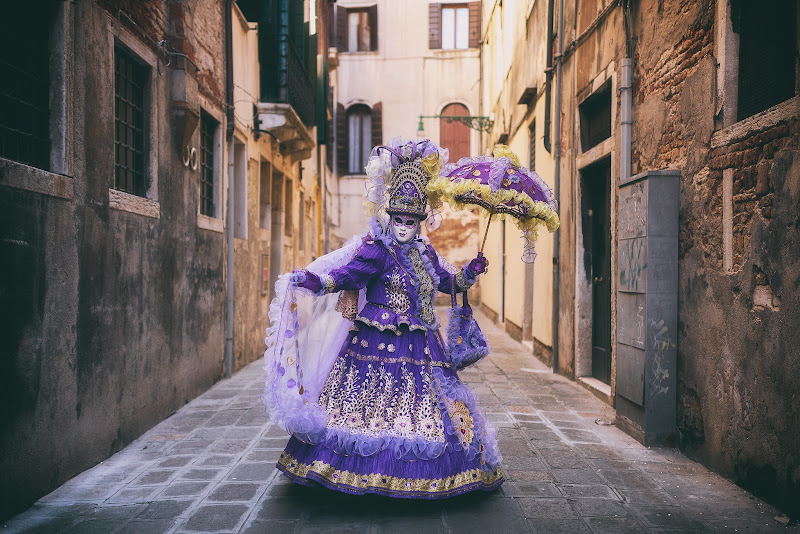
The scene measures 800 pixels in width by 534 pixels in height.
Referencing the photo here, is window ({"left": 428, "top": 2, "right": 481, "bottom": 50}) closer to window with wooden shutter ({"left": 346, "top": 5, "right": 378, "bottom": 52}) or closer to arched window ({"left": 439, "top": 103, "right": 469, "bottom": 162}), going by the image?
window with wooden shutter ({"left": 346, "top": 5, "right": 378, "bottom": 52})

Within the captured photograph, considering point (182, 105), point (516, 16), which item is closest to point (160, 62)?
point (182, 105)

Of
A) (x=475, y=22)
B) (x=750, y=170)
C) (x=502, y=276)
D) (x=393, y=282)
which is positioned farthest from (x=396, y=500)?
(x=475, y=22)

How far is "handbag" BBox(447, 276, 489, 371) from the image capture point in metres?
4.05

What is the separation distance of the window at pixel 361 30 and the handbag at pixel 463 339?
61.2 ft

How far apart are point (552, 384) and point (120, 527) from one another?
5549 millimetres

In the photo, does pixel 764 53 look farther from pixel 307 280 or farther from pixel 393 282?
pixel 307 280

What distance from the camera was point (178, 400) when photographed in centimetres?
643

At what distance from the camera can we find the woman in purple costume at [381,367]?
11.9 feet

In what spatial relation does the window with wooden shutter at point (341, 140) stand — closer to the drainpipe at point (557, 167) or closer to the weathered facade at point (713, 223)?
the drainpipe at point (557, 167)

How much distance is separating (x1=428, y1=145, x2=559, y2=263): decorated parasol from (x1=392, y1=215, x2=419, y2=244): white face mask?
0.22 metres

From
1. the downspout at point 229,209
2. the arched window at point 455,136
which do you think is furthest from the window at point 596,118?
the arched window at point 455,136

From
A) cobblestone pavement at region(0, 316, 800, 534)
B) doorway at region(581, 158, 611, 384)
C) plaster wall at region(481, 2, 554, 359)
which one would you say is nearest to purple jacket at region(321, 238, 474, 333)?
cobblestone pavement at region(0, 316, 800, 534)

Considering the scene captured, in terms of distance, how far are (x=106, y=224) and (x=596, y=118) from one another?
224 inches

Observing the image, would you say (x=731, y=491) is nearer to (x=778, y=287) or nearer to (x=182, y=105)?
(x=778, y=287)
